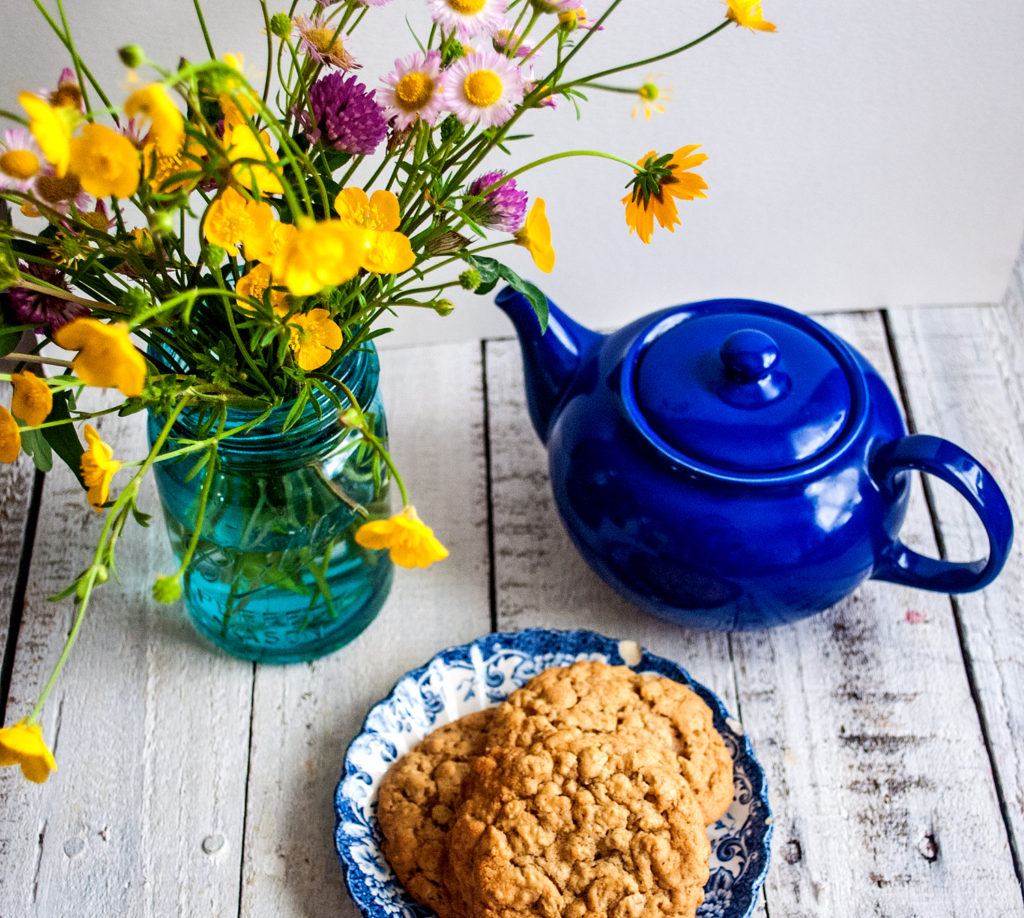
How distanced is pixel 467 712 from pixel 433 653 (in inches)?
3.6

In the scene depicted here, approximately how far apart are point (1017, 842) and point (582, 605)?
444mm

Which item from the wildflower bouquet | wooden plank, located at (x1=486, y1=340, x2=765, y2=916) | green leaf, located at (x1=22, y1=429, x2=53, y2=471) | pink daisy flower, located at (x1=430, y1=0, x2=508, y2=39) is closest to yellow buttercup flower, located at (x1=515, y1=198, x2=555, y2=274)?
the wildflower bouquet

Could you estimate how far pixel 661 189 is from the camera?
63cm

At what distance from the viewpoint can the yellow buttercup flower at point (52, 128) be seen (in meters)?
0.45

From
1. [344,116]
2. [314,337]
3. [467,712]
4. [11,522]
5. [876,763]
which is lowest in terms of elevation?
[876,763]

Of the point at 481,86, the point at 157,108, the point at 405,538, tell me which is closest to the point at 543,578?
the point at 405,538

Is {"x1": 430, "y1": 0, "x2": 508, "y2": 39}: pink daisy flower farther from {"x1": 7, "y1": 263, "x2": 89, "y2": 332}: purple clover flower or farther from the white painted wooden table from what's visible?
the white painted wooden table

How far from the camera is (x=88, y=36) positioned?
0.98 m

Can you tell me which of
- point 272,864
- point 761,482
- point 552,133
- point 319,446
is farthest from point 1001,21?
point 272,864

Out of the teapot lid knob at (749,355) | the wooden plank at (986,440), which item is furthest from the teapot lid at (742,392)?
the wooden plank at (986,440)

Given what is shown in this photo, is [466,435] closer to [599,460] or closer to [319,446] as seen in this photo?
[599,460]

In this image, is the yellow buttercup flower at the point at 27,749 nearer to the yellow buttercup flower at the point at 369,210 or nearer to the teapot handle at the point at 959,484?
the yellow buttercup flower at the point at 369,210

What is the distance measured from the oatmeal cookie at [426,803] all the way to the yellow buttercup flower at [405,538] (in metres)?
0.34

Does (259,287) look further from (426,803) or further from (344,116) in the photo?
(426,803)
